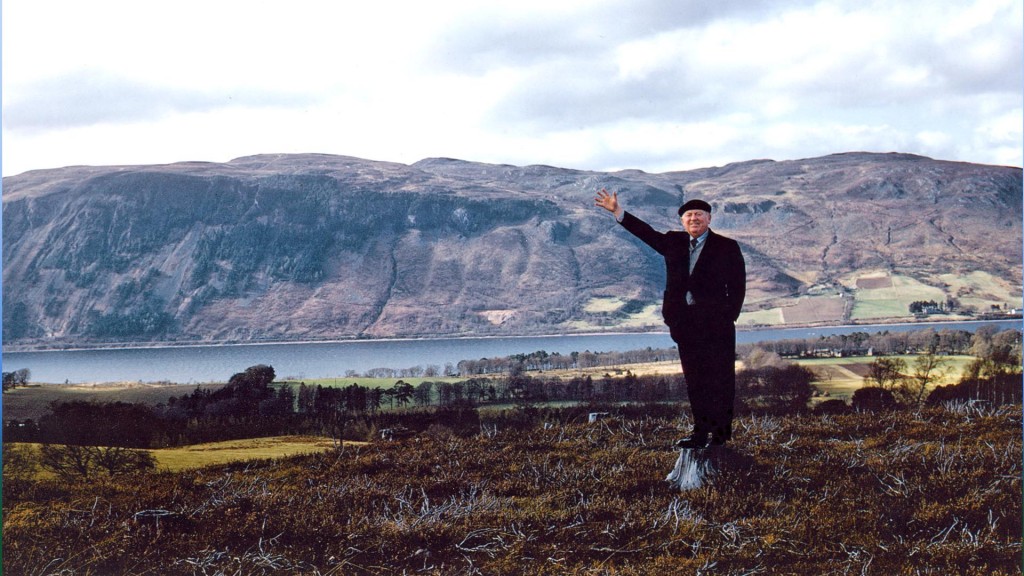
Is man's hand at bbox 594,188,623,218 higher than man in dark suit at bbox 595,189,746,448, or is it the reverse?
man's hand at bbox 594,188,623,218

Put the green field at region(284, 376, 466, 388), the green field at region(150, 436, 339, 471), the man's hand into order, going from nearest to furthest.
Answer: the man's hand
the green field at region(150, 436, 339, 471)
the green field at region(284, 376, 466, 388)

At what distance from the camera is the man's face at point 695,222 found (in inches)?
293

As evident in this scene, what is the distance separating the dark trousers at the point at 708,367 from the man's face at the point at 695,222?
0.75 m

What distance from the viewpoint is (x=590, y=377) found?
865cm

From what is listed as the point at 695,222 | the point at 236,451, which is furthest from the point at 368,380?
the point at 695,222

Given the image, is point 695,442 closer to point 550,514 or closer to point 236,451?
point 550,514

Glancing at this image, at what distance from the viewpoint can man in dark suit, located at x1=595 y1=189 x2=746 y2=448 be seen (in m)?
7.31

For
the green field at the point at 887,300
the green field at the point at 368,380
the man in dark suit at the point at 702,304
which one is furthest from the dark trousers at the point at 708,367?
the green field at the point at 368,380

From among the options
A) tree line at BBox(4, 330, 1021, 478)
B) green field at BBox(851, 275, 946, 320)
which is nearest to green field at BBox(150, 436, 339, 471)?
tree line at BBox(4, 330, 1021, 478)

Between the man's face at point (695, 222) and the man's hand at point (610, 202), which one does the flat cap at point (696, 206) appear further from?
the man's hand at point (610, 202)

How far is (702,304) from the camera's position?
24.0 ft

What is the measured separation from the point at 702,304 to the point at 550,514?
2.45 meters

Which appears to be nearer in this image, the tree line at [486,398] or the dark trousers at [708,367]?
the dark trousers at [708,367]

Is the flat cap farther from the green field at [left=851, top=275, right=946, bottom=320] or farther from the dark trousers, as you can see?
the green field at [left=851, top=275, right=946, bottom=320]
